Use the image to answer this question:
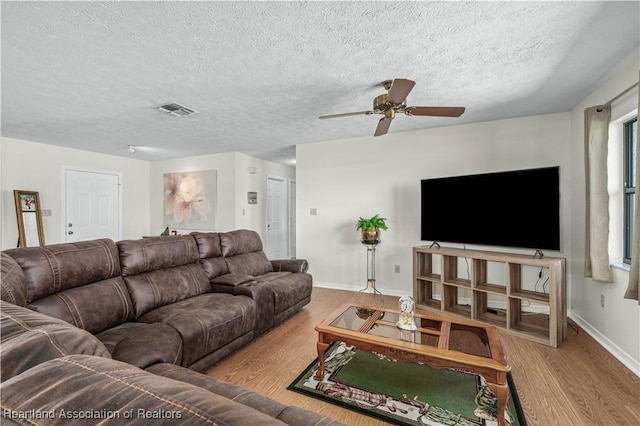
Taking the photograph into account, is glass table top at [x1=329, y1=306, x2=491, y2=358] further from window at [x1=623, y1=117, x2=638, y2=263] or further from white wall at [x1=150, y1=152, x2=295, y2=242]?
white wall at [x1=150, y1=152, x2=295, y2=242]

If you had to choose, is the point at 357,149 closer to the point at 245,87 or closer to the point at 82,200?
the point at 245,87

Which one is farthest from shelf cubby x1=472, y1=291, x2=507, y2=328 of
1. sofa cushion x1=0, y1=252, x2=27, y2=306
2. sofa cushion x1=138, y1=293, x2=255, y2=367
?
sofa cushion x1=0, y1=252, x2=27, y2=306

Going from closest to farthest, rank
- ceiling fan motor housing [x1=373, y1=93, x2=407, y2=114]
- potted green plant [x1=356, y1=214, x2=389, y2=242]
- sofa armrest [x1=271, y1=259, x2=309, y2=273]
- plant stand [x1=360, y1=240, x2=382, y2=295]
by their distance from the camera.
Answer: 1. ceiling fan motor housing [x1=373, y1=93, x2=407, y2=114]
2. sofa armrest [x1=271, y1=259, x2=309, y2=273]
3. potted green plant [x1=356, y1=214, x2=389, y2=242]
4. plant stand [x1=360, y1=240, x2=382, y2=295]

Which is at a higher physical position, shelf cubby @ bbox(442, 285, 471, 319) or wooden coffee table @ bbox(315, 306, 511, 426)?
wooden coffee table @ bbox(315, 306, 511, 426)

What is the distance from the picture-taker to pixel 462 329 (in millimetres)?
2100

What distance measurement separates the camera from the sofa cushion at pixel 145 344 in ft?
4.85

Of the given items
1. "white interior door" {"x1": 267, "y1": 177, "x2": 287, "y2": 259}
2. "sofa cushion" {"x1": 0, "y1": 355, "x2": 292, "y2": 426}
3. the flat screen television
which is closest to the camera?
"sofa cushion" {"x1": 0, "y1": 355, "x2": 292, "y2": 426}

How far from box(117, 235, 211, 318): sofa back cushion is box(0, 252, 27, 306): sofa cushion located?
0.68 m

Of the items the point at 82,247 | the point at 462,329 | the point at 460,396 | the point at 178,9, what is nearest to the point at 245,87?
the point at 178,9

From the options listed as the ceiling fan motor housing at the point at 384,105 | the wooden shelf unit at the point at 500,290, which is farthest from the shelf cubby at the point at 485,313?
the ceiling fan motor housing at the point at 384,105

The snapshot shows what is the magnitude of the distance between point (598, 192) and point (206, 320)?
347 cm

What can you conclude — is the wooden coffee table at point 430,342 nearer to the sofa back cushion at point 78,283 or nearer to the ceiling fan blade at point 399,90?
the sofa back cushion at point 78,283

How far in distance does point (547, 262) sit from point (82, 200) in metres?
6.90

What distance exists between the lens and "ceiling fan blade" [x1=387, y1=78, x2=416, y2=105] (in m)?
1.98
